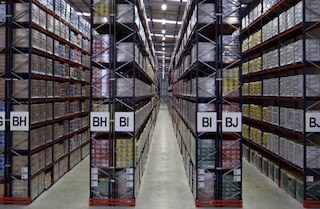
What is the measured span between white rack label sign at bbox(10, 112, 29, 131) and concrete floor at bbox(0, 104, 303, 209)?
1697 millimetres

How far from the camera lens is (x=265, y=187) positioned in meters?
7.49

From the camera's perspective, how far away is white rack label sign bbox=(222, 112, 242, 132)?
19.9 ft

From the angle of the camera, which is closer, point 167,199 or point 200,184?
point 200,184

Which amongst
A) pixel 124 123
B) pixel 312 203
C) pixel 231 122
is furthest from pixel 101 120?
pixel 312 203

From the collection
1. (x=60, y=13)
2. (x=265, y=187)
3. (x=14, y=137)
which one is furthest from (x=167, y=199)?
(x=60, y=13)

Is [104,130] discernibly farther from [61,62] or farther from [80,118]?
[80,118]

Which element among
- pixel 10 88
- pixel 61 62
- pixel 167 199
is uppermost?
pixel 61 62

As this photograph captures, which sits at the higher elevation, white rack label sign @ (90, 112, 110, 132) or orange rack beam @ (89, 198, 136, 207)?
white rack label sign @ (90, 112, 110, 132)

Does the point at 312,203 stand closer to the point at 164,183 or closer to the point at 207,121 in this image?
the point at 207,121

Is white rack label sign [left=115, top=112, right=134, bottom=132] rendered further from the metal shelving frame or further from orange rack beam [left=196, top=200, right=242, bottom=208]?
the metal shelving frame

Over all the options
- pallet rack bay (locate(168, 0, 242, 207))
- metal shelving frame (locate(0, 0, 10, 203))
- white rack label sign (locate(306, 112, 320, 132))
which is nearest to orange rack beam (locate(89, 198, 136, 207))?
pallet rack bay (locate(168, 0, 242, 207))

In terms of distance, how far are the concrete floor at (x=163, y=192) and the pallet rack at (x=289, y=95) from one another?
1.25 ft

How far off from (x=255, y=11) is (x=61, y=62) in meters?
6.58

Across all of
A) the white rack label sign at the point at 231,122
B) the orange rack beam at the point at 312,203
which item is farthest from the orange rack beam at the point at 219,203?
the white rack label sign at the point at 231,122
